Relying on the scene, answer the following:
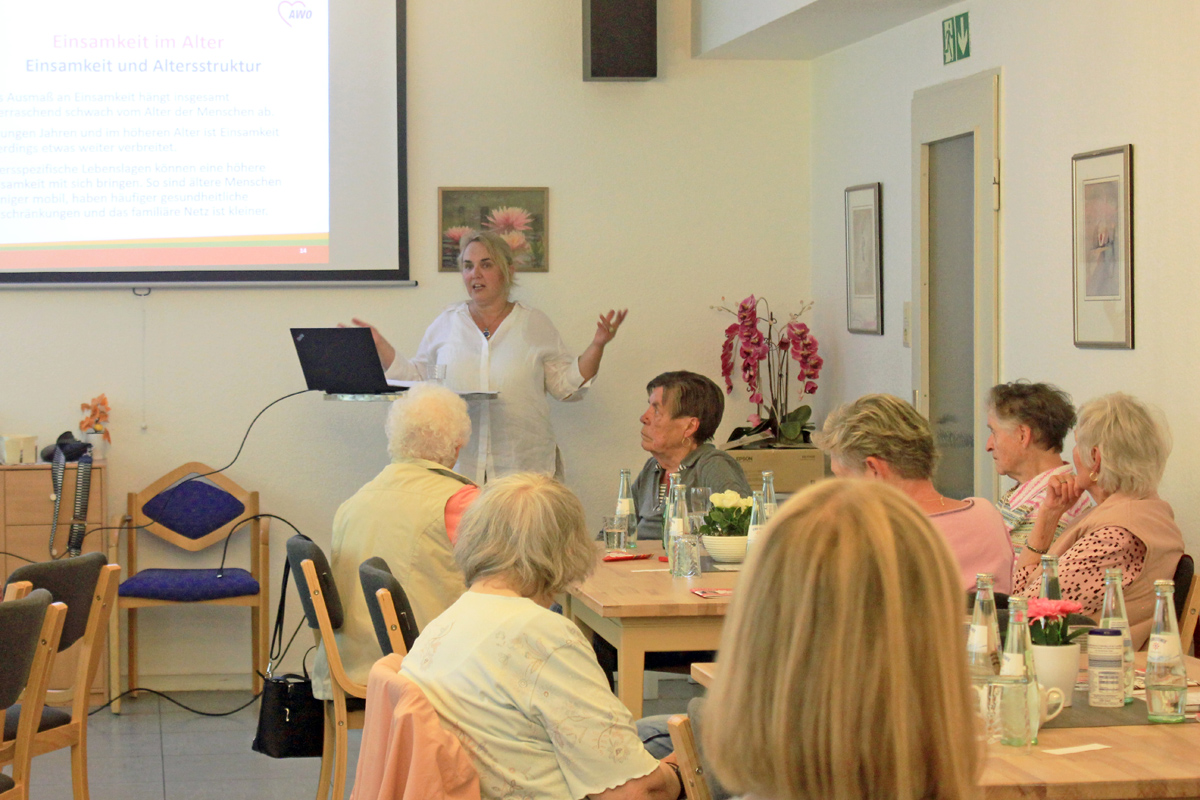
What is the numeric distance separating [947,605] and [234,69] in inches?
192

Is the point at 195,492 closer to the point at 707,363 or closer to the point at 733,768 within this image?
the point at 707,363

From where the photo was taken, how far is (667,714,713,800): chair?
186 cm

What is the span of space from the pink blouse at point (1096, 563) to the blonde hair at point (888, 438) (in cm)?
38

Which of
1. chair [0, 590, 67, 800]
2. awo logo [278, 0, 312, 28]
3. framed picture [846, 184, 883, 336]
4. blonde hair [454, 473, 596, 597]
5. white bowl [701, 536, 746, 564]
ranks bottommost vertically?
chair [0, 590, 67, 800]

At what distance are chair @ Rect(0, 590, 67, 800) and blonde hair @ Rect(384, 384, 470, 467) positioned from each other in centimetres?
95

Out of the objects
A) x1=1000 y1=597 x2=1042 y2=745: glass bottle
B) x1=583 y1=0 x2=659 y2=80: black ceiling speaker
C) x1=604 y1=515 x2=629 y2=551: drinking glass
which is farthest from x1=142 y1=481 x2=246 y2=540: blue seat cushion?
x1=1000 y1=597 x2=1042 y2=745: glass bottle

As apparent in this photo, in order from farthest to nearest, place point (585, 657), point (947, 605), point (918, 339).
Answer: point (918, 339), point (585, 657), point (947, 605)

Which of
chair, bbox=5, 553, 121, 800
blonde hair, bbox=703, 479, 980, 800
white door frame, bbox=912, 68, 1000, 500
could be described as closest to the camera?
blonde hair, bbox=703, 479, 980, 800

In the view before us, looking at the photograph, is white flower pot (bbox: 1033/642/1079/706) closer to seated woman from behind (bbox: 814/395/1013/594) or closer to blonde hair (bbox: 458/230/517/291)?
seated woman from behind (bbox: 814/395/1013/594)

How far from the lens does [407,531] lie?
3.17 meters

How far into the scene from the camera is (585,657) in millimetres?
2008

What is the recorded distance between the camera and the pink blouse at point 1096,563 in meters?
2.70

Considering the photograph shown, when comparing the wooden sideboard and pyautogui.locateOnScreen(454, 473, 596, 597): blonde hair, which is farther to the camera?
the wooden sideboard

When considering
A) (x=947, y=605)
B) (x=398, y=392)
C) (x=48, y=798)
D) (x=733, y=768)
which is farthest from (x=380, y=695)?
(x=398, y=392)
